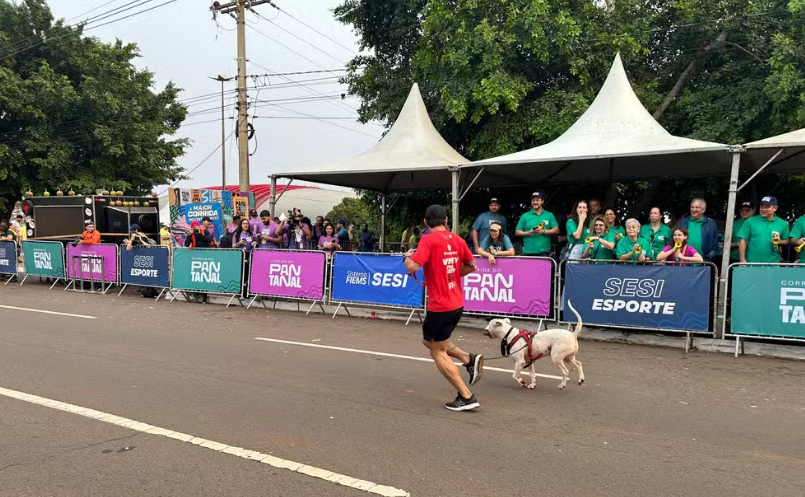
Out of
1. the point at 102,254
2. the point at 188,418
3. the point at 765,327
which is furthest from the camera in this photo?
the point at 102,254

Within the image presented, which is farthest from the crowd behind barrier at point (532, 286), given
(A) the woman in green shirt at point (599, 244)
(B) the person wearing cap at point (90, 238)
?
(B) the person wearing cap at point (90, 238)

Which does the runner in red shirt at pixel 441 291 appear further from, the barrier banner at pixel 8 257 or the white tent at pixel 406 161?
the barrier banner at pixel 8 257

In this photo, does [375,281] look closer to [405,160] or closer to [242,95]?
[405,160]

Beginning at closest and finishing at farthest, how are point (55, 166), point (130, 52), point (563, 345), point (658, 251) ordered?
point (563, 345) → point (658, 251) → point (55, 166) → point (130, 52)

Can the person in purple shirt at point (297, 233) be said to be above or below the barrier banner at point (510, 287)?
above

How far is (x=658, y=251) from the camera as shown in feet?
28.0

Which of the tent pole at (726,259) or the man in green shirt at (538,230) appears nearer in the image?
the tent pole at (726,259)

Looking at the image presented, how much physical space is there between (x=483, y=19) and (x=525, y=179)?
12.6 ft

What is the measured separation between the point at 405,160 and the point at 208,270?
4952 mm

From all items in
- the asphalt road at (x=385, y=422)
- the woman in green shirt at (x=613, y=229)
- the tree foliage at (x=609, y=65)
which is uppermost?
the tree foliage at (x=609, y=65)

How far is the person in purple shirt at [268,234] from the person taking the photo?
40.7 ft

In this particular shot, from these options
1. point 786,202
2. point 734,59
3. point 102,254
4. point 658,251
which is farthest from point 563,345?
point 102,254

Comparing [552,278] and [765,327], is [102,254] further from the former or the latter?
[765,327]

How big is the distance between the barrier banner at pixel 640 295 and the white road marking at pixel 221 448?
5690mm
